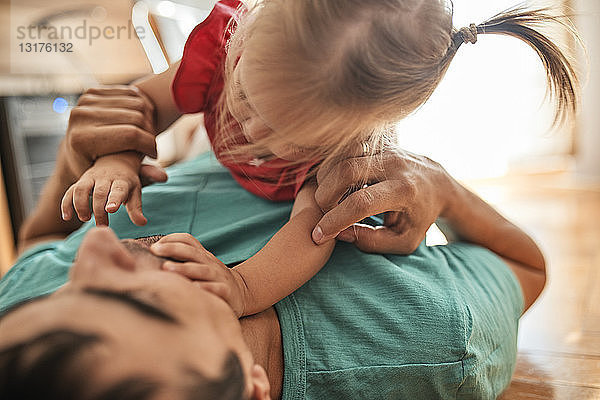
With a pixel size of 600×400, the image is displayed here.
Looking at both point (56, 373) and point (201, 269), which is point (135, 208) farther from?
point (56, 373)

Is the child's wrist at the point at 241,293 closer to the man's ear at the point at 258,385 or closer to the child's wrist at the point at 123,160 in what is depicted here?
the man's ear at the point at 258,385

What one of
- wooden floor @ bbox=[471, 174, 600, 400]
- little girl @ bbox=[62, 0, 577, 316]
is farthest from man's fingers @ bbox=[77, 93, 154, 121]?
wooden floor @ bbox=[471, 174, 600, 400]

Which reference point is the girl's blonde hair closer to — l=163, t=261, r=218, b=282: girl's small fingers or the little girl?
the little girl

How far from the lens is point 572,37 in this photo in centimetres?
61

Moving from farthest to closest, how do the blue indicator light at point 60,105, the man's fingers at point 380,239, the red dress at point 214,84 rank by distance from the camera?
the blue indicator light at point 60,105
the red dress at point 214,84
the man's fingers at point 380,239

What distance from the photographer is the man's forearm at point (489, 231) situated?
755mm

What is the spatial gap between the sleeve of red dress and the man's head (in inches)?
17.7

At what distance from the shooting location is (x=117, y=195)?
0.59 meters

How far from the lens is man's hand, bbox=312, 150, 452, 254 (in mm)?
587

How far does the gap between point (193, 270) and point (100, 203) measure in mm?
202

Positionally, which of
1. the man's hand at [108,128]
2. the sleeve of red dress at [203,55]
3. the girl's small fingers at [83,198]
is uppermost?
the sleeve of red dress at [203,55]

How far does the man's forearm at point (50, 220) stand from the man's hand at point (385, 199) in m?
0.43

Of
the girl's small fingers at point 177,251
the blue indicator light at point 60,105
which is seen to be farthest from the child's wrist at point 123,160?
the blue indicator light at point 60,105

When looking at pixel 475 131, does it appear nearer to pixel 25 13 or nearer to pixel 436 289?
pixel 25 13
